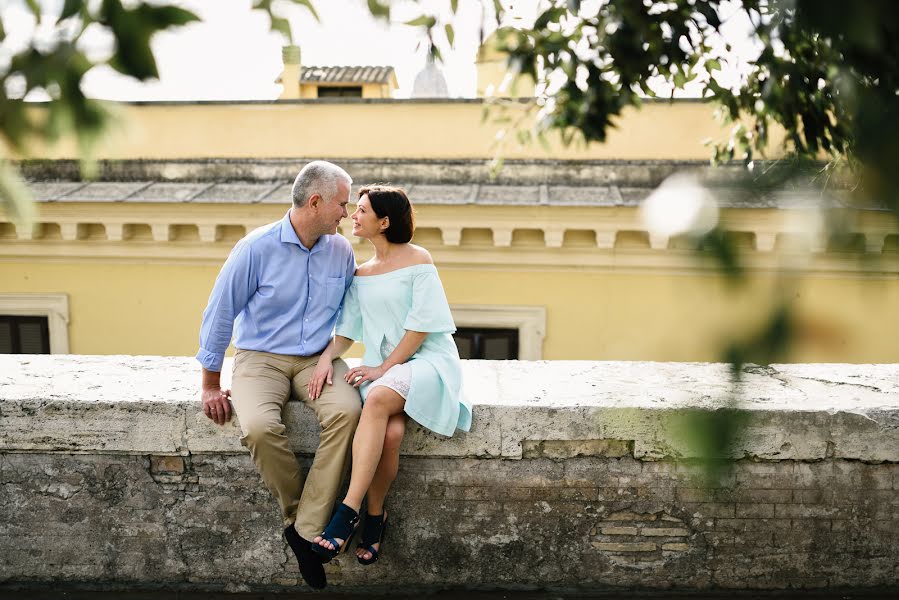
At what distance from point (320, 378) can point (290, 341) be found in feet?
0.83

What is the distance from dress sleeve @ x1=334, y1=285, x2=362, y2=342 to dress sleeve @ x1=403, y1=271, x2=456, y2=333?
0.26 m

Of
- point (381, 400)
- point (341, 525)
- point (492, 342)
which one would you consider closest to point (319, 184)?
point (381, 400)

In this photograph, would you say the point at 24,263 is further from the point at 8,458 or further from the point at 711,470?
the point at 711,470

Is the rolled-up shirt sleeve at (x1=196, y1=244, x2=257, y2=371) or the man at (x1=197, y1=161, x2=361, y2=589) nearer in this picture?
the man at (x1=197, y1=161, x2=361, y2=589)

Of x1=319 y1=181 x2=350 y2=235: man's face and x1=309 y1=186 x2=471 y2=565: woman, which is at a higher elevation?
x1=319 y1=181 x2=350 y2=235: man's face

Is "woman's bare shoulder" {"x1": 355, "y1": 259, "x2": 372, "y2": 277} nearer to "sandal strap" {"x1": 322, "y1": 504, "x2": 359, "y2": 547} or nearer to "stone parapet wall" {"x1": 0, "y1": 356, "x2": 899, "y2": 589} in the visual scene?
"stone parapet wall" {"x1": 0, "y1": 356, "x2": 899, "y2": 589}

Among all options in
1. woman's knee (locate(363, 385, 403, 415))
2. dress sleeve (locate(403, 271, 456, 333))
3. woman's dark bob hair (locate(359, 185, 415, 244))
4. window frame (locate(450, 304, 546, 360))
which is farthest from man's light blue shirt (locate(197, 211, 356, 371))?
window frame (locate(450, 304, 546, 360))

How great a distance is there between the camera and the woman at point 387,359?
267 centimetres

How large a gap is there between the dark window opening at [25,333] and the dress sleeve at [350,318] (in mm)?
7561

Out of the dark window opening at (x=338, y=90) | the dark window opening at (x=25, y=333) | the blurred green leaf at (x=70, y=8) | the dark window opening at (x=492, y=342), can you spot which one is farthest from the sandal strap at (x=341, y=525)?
the dark window opening at (x=338, y=90)

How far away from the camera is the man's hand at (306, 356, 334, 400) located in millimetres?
2816

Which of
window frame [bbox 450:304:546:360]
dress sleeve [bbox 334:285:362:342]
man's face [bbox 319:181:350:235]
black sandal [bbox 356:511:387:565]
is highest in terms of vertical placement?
man's face [bbox 319:181:350:235]

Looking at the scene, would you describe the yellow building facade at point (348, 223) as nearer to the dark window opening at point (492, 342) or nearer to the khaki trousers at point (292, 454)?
the dark window opening at point (492, 342)

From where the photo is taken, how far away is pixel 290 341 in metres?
2.99
